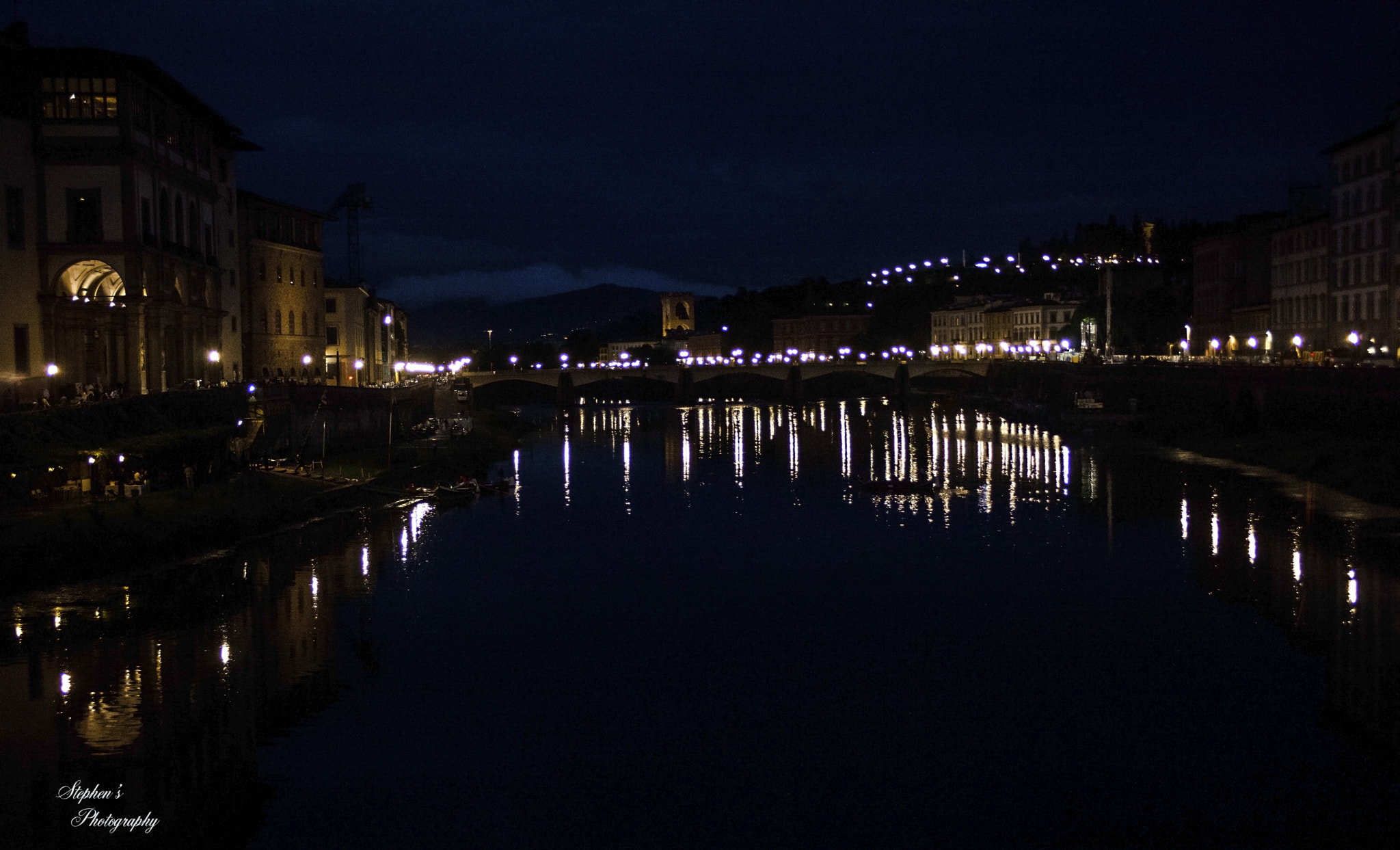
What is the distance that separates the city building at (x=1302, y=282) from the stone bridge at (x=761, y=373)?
49.5m

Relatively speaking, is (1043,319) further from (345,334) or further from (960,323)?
(345,334)

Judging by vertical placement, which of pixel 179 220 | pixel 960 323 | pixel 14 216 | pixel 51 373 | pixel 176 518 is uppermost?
pixel 179 220

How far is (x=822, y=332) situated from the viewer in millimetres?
189500

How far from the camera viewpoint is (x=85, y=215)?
152 ft

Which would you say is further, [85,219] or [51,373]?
[85,219]

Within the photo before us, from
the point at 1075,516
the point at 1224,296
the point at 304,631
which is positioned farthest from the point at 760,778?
the point at 1224,296

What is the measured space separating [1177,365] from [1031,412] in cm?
2143

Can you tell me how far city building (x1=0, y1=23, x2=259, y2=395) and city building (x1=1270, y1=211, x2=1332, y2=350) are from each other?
59.0 metres

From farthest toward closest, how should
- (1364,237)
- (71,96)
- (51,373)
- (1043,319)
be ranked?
(1043,319) < (1364,237) < (71,96) < (51,373)

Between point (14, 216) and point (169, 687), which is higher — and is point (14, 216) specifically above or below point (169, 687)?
above

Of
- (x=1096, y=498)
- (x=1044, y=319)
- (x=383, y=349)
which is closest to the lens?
(x=1096, y=498)

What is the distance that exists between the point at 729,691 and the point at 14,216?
3380cm

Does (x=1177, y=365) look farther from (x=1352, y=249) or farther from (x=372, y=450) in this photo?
(x=372, y=450)

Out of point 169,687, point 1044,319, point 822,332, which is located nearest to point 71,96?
point 169,687
